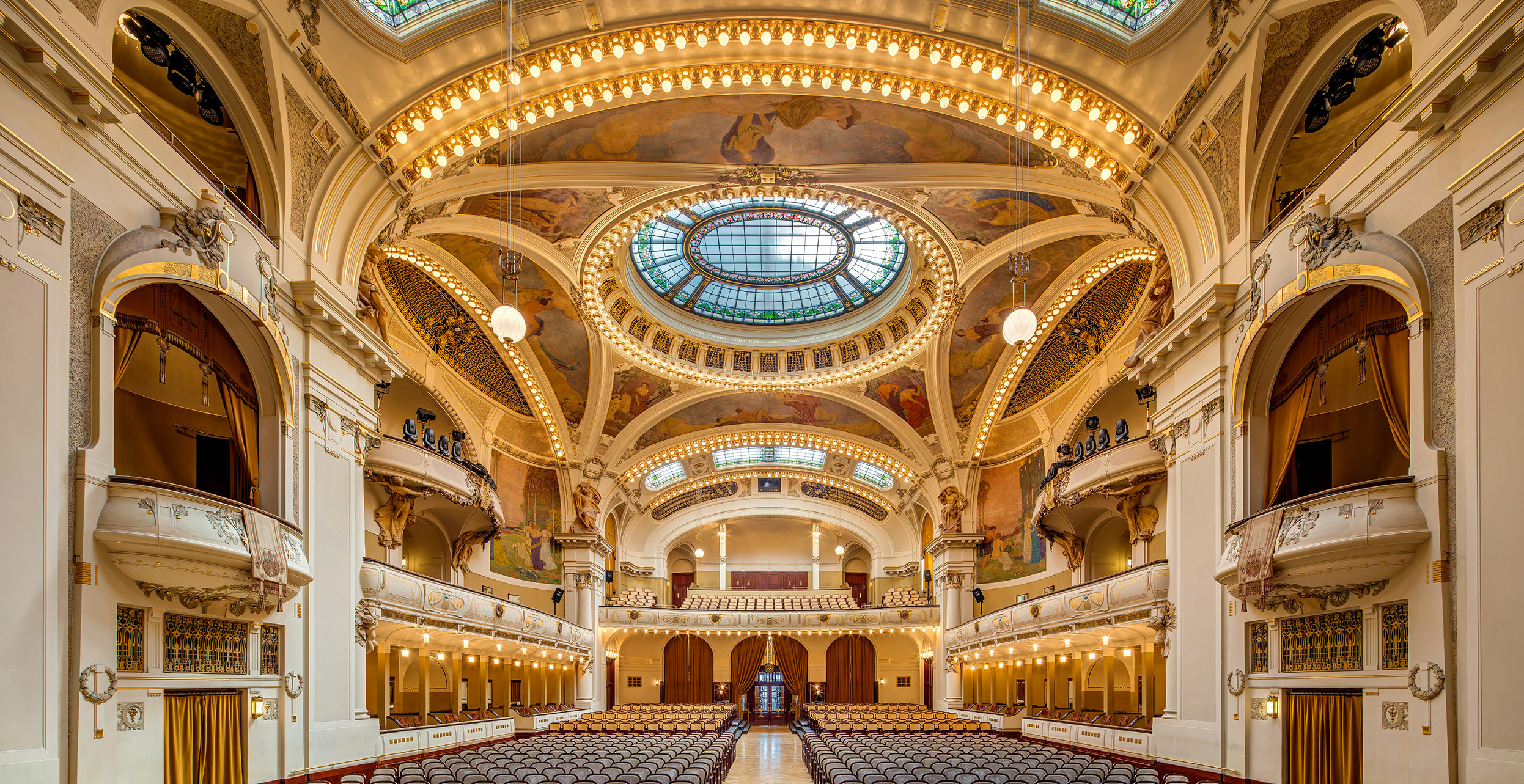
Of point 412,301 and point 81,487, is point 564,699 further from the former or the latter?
point 81,487

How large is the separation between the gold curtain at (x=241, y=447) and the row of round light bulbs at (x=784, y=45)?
16.2 feet

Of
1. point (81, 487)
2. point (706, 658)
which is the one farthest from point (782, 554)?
point (81, 487)

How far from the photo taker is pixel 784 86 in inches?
621

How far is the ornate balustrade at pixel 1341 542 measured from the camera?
1007 centimetres

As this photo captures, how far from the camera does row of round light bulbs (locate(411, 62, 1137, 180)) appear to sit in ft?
51.1

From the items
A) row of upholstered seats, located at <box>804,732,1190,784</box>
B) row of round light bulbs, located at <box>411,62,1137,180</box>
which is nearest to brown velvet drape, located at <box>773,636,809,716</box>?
row of upholstered seats, located at <box>804,732,1190,784</box>

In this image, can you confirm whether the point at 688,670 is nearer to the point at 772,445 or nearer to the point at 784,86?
the point at 772,445

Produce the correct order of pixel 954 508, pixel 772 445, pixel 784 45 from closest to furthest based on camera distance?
1. pixel 784 45
2. pixel 954 508
3. pixel 772 445

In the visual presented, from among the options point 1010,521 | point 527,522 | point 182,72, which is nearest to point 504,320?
point 182,72

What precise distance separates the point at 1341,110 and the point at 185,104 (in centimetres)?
1663

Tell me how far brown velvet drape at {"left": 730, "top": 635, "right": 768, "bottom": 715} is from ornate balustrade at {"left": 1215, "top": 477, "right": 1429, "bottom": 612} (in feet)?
100

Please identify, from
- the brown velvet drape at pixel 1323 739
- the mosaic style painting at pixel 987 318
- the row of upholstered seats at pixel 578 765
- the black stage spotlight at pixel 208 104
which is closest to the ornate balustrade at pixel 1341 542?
the brown velvet drape at pixel 1323 739

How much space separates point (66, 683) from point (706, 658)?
33.4m

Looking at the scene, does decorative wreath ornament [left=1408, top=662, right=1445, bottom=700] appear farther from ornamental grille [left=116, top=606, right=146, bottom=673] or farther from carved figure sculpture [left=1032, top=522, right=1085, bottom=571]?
carved figure sculpture [left=1032, top=522, right=1085, bottom=571]
